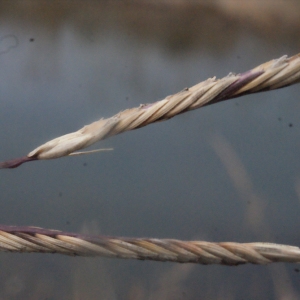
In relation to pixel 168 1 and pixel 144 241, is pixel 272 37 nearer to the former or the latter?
pixel 168 1

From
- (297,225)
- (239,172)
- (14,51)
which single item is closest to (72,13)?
(14,51)

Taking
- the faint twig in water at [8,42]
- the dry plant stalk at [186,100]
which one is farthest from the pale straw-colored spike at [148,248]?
the faint twig in water at [8,42]

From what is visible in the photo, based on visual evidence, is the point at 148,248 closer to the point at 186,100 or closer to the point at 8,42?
the point at 186,100

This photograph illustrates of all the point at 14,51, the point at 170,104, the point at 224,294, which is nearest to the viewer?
the point at 170,104

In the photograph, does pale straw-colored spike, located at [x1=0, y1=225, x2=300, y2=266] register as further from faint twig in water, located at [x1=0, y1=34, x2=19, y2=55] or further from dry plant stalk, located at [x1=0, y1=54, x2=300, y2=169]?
faint twig in water, located at [x1=0, y1=34, x2=19, y2=55]

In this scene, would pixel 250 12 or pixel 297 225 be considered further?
pixel 250 12

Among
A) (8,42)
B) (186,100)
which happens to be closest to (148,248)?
(186,100)
